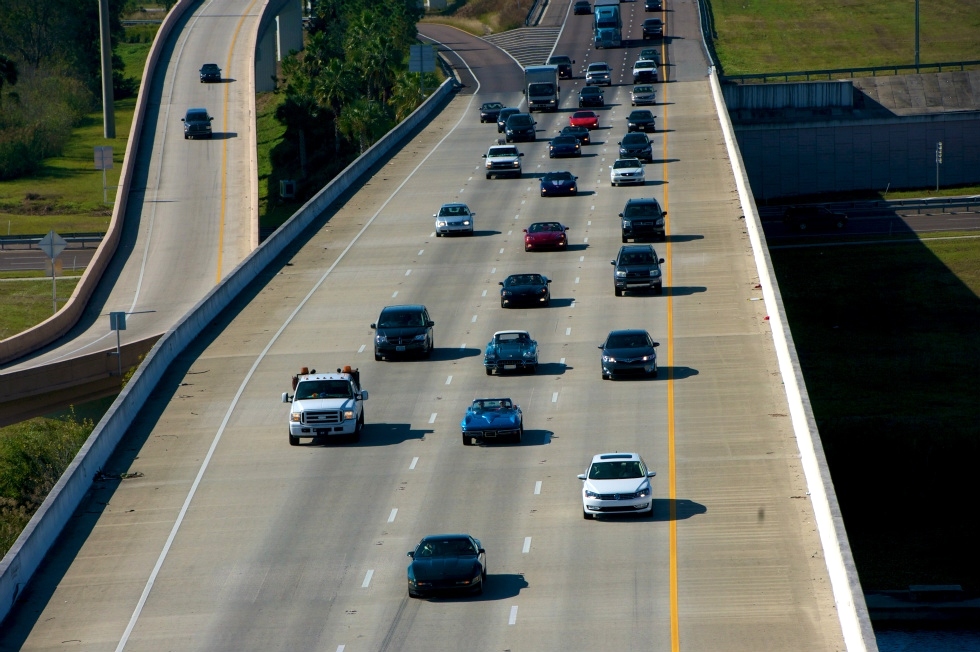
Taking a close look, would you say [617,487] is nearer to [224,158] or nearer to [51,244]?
[51,244]

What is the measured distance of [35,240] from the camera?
293ft

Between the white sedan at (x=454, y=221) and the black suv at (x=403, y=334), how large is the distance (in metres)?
18.7

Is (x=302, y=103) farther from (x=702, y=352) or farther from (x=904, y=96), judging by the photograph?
(x=702, y=352)

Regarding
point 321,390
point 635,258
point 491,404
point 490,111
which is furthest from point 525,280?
point 490,111

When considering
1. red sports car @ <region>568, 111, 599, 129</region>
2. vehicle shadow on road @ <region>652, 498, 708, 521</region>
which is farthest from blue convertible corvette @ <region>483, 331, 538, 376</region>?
red sports car @ <region>568, 111, 599, 129</region>

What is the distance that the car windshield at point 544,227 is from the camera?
6091 centimetres

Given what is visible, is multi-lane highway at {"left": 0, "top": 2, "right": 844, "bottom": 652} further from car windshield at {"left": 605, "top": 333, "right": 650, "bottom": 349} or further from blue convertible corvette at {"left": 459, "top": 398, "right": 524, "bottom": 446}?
car windshield at {"left": 605, "top": 333, "right": 650, "bottom": 349}

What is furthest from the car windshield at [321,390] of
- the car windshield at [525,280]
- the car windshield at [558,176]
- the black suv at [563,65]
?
the black suv at [563,65]

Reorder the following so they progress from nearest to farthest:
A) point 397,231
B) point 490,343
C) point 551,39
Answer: point 490,343
point 397,231
point 551,39

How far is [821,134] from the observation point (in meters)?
106

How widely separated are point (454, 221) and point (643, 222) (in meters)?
8.66

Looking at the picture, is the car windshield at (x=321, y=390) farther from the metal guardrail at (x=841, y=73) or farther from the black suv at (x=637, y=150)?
the metal guardrail at (x=841, y=73)

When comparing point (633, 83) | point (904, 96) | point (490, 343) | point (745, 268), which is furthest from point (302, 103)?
point (490, 343)

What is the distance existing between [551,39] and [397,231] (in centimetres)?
8514
